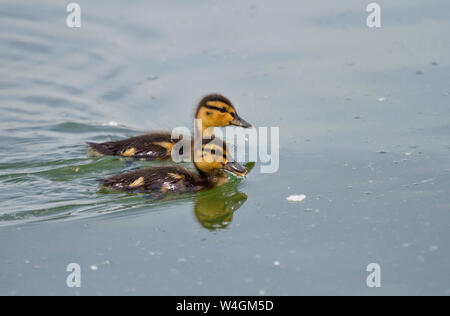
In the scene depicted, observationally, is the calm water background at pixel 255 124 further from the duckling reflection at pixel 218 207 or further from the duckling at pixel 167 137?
the duckling at pixel 167 137

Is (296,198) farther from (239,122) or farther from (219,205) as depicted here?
(239,122)

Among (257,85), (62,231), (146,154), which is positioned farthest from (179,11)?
(62,231)

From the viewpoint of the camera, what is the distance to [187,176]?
18.7ft

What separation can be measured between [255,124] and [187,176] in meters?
1.28

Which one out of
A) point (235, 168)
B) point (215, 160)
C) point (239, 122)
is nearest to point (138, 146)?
point (239, 122)

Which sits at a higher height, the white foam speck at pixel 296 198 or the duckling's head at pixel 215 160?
the duckling's head at pixel 215 160

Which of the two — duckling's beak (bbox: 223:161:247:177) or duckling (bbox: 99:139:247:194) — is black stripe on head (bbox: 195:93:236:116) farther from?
duckling's beak (bbox: 223:161:247:177)

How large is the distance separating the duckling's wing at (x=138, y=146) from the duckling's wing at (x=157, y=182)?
2.66ft

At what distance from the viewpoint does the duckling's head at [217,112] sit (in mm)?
6340

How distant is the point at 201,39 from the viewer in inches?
339

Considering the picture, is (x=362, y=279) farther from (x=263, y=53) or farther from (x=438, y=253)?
(x=263, y=53)

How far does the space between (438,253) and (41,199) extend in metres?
3.00

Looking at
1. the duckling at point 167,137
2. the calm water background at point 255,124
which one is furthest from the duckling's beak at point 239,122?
the calm water background at point 255,124

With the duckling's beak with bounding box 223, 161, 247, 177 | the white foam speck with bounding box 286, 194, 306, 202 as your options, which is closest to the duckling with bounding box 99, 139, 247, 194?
the duckling's beak with bounding box 223, 161, 247, 177
